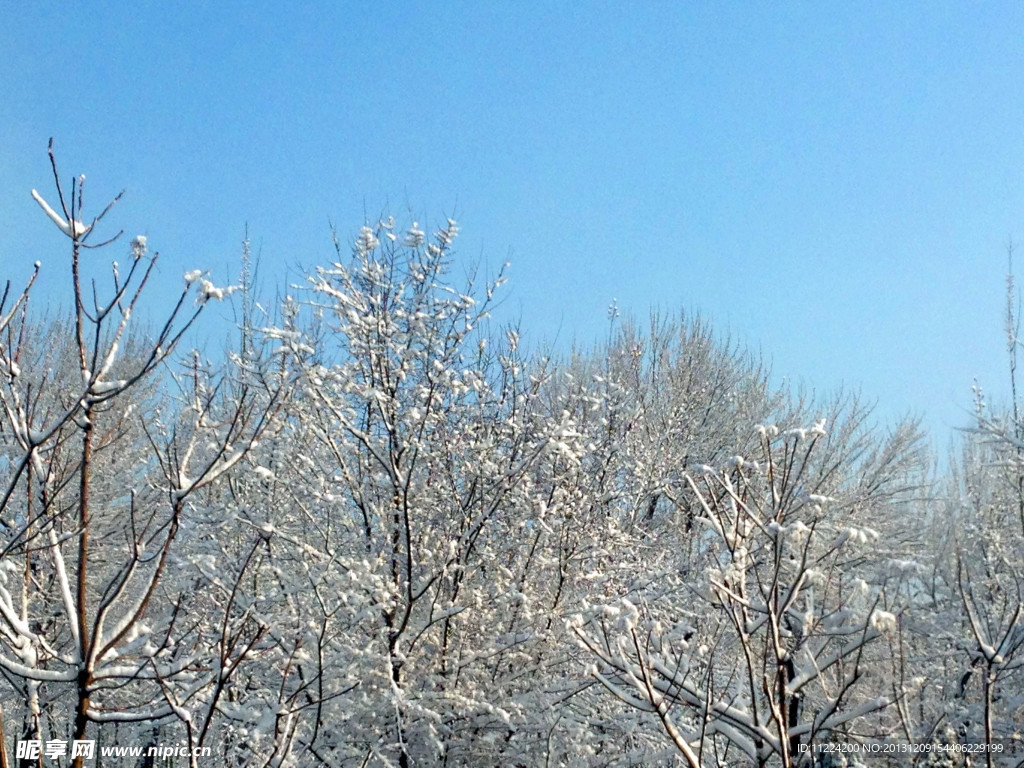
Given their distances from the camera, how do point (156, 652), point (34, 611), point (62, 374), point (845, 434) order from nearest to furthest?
1. point (156, 652)
2. point (34, 611)
3. point (62, 374)
4. point (845, 434)

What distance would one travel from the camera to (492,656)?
6.99 m

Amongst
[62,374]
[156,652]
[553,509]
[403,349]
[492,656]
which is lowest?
[492,656]

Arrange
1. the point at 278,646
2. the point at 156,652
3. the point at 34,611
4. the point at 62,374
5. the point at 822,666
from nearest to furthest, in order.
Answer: the point at 156,652 < the point at 822,666 < the point at 278,646 < the point at 34,611 < the point at 62,374

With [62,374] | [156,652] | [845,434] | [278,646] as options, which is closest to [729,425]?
[845,434]

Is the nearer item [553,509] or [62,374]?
[553,509]

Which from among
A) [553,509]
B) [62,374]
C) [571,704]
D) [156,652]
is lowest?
[571,704]

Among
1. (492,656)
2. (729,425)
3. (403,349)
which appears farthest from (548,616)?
(729,425)

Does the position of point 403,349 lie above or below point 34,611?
above

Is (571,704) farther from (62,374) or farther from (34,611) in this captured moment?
(62,374)

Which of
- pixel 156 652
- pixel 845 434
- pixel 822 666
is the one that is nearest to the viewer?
pixel 156 652

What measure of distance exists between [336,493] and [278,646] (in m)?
1.39

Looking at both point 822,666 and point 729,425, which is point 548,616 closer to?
point 822,666

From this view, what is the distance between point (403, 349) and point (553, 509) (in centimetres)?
198

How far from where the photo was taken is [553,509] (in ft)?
23.8
